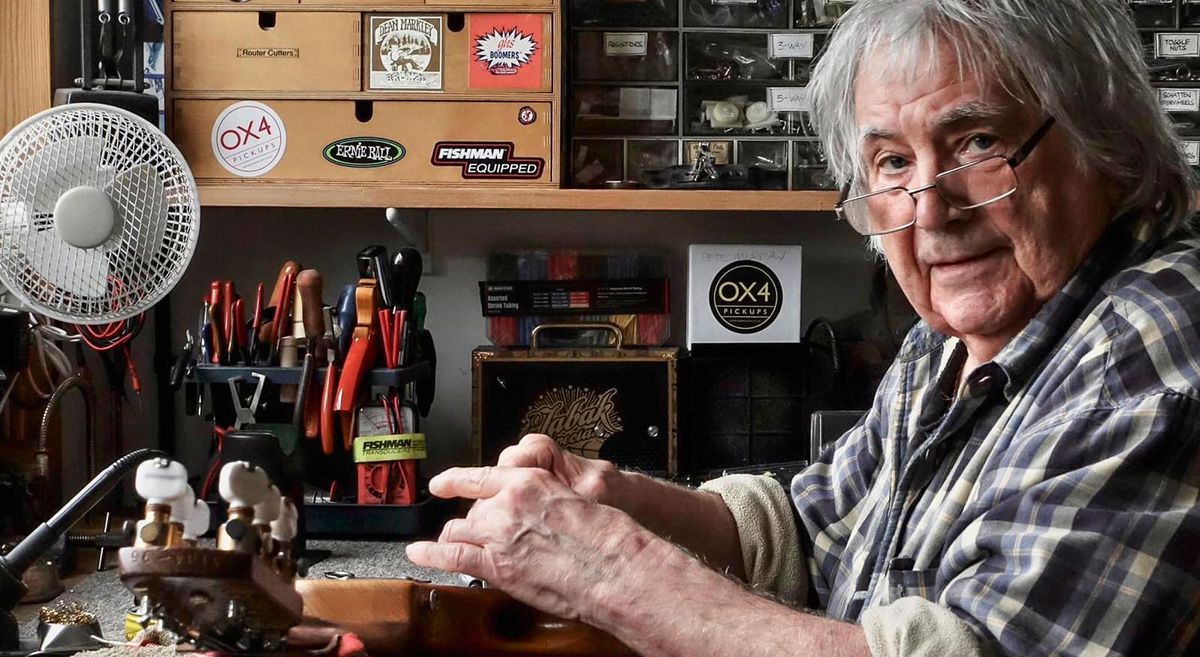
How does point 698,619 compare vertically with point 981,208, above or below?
below

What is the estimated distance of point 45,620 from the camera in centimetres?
131

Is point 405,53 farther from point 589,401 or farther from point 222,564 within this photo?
point 222,564

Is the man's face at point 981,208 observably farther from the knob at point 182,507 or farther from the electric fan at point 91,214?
the electric fan at point 91,214

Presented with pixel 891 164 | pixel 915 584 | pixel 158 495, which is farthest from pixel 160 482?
pixel 891 164

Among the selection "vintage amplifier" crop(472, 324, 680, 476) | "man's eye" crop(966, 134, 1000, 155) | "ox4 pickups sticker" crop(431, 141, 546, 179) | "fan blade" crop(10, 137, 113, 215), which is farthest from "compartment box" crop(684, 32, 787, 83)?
"man's eye" crop(966, 134, 1000, 155)

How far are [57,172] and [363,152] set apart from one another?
0.58 m

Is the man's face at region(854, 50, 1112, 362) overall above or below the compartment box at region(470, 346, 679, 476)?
above

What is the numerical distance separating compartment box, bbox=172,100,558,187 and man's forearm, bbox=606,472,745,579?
775mm

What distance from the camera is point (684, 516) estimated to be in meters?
1.27

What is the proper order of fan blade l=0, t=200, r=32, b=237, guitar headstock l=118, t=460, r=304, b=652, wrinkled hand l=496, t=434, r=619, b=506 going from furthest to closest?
fan blade l=0, t=200, r=32, b=237, wrinkled hand l=496, t=434, r=619, b=506, guitar headstock l=118, t=460, r=304, b=652

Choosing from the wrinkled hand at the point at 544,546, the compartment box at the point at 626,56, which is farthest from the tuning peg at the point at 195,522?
the compartment box at the point at 626,56

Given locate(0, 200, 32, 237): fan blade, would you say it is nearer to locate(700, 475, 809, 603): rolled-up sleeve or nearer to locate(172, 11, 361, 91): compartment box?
locate(172, 11, 361, 91): compartment box

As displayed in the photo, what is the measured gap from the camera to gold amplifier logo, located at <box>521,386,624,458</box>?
1.94 meters

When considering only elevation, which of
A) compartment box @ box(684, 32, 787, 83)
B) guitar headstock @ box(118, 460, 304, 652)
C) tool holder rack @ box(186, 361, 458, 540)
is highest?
compartment box @ box(684, 32, 787, 83)
